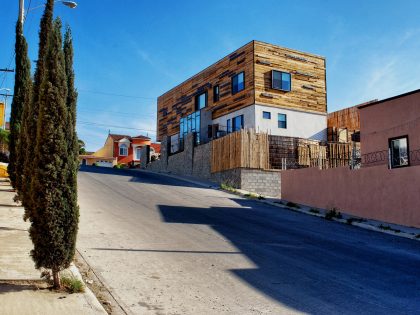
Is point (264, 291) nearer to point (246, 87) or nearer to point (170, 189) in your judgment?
point (170, 189)

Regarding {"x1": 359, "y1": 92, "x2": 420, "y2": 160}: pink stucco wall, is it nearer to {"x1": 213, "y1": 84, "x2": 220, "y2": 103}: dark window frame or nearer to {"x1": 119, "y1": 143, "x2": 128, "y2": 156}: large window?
{"x1": 213, "y1": 84, "x2": 220, "y2": 103}: dark window frame

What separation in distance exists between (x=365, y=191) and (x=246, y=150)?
10280 millimetres

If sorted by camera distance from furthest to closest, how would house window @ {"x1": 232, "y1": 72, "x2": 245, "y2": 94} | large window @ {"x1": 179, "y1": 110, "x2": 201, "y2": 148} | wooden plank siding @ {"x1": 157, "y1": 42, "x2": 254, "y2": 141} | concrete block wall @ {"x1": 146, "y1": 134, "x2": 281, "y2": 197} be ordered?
1. large window @ {"x1": 179, "y1": 110, "x2": 201, "y2": 148}
2. house window @ {"x1": 232, "y1": 72, "x2": 245, "y2": 94}
3. wooden plank siding @ {"x1": 157, "y1": 42, "x2": 254, "y2": 141}
4. concrete block wall @ {"x1": 146, "y1": 134, "x2": 281, "y2": 197}

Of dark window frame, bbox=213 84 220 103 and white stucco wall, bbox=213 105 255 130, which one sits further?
dark window frame, bbox=213 84 220 103

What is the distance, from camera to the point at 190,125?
4034 cm

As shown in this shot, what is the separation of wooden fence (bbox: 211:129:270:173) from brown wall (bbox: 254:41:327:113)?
5417mm

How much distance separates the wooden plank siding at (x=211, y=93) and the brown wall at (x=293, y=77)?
79 centimetres

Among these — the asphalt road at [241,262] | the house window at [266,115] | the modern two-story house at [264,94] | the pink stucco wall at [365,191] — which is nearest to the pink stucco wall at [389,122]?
the pink stucco wall at [365,191]

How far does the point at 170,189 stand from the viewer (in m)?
24.8

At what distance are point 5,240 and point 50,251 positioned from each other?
13.3ft

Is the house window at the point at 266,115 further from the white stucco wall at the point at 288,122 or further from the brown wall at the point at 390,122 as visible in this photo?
the brown wall at the point at 390,122

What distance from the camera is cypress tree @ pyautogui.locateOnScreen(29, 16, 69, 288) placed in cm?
641

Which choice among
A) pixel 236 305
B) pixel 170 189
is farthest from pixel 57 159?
pixel 170 189

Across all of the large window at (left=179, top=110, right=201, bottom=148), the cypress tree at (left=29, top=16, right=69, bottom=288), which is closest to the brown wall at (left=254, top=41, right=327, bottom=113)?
the large window at (left=179, top=110, right=201, bottom=148)
